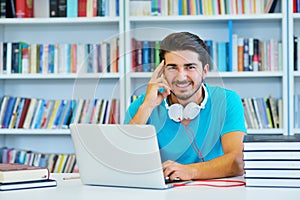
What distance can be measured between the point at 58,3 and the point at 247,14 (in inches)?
46.7

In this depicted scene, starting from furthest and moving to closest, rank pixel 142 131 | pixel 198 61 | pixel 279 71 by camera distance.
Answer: pixel 279 71 < pixel 198 61 < pixel 142 131

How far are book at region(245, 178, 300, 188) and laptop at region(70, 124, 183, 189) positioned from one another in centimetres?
23

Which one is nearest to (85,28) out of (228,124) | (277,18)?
(277,18)

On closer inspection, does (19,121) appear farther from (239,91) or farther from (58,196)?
(58,196)

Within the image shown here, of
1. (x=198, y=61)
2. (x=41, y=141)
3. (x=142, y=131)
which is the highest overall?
(x=198, y=61)

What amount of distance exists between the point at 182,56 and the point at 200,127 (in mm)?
286

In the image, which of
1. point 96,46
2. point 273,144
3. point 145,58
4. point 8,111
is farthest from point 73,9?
point 273,144

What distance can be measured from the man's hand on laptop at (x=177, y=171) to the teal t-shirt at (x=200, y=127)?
0.8 inches

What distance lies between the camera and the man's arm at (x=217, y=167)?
170 cm

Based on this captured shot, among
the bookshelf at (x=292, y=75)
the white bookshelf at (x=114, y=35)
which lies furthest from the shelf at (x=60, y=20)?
the bookshelf at (x=292, y=75)

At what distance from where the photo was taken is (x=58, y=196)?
58.5 inches

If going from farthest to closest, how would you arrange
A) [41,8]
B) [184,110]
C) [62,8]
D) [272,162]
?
[41,8] → [62,8] → [184,110] → [272,162]

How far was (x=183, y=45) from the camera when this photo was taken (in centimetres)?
160

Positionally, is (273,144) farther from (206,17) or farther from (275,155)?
(206,17)
